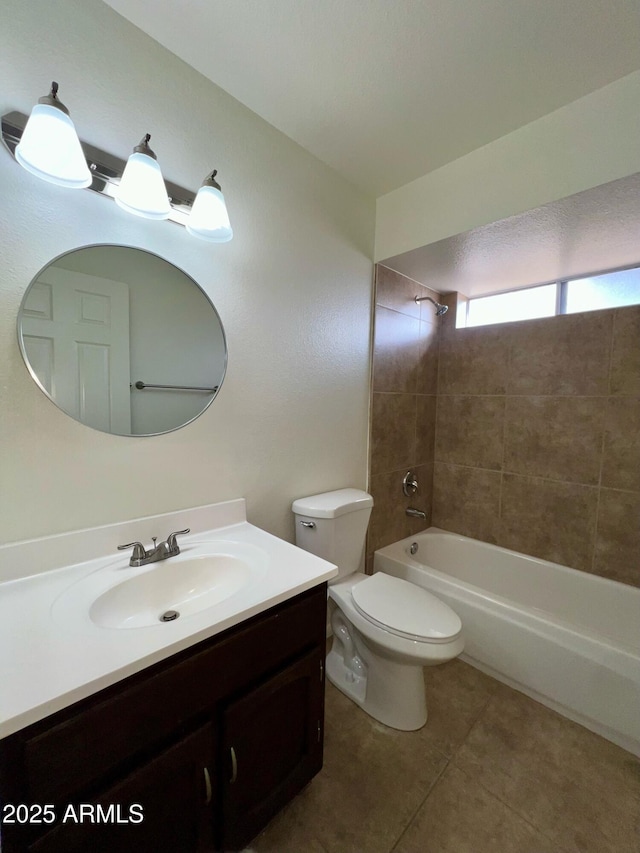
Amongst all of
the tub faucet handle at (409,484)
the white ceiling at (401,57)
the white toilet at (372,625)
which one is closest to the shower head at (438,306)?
the white ceiling at (401,57)

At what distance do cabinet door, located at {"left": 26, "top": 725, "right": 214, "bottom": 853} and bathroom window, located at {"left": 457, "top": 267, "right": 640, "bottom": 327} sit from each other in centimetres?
255

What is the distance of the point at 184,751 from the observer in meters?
0.76

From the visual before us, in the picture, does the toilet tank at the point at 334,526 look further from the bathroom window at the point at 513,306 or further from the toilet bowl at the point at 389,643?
the bathroom window at the point at 513,306

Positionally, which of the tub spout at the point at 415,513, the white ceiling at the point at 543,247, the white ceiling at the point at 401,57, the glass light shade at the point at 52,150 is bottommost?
the tub spout at the point at 415,513

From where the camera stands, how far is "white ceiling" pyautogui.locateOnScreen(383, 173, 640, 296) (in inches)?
54.0

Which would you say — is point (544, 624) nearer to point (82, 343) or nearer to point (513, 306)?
point (513, 306)

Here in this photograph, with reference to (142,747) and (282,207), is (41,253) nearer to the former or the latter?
(282,207)

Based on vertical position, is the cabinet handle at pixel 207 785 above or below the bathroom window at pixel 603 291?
below

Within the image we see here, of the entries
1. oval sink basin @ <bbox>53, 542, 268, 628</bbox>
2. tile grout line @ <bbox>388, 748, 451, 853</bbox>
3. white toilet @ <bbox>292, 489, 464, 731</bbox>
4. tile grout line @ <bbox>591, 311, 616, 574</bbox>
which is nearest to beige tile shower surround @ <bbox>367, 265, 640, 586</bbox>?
tile grout line @ <bbox>591, 311, 616, 574</bbox>

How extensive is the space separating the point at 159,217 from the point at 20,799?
1.38 meters

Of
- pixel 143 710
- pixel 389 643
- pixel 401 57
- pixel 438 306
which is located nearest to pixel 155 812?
pixel 143 710

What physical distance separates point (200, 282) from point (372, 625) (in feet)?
4.87

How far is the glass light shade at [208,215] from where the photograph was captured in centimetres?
115

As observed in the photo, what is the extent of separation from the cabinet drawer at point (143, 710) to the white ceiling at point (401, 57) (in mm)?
1763
